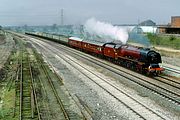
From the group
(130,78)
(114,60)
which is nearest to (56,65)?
(114,60)

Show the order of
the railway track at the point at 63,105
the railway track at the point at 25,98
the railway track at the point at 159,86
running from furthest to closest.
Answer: the railway track at the point at 159,86 → the railway track at the point at 25,98 → the railway track at the point at 63,105

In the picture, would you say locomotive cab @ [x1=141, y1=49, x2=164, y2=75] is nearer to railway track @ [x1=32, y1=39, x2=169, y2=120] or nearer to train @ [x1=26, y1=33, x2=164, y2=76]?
train @ [x1=26, y1=33, x2=164, y2=76]

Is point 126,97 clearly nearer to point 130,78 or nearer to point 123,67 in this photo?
point 130,78

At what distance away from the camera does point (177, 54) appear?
157 ft

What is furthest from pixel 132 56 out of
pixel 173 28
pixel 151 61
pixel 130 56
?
pixel 173 28

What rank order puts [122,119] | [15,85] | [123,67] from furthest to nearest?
[123,67]
[15,85]
[122,119]

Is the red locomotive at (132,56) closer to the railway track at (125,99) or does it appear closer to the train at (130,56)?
the train at (130,56)

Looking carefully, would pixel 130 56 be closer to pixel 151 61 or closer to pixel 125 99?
pixel 151 61

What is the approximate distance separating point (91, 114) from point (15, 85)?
10.4m

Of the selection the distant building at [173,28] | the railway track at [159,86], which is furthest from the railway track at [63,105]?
the distant building at [173,28]

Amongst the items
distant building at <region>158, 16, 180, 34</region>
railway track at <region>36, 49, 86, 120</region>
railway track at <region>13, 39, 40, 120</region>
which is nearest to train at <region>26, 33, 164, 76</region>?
railway track at <region>36, 49, 86, 120</region>

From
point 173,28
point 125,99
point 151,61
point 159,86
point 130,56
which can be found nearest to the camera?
point 125,99

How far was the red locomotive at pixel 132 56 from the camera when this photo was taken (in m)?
30.7

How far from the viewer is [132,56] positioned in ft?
110
